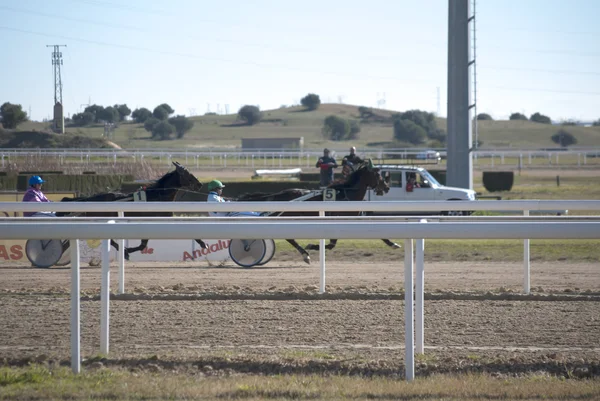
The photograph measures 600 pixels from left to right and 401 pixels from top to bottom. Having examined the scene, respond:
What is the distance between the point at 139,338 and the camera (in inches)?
229

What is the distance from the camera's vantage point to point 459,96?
21672mm

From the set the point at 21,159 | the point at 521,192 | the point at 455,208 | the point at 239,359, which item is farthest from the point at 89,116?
the point at 239,359

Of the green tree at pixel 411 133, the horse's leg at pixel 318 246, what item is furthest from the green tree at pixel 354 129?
the horse's leg at pixel 318 246

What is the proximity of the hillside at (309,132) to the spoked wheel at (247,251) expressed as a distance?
6186 centimetres

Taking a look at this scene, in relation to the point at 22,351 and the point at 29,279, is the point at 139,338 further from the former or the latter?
the point at 29,279

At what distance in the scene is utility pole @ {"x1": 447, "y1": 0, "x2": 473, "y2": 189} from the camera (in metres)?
21.2

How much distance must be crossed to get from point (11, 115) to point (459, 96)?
28.7 metres

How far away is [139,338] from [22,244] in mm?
7343

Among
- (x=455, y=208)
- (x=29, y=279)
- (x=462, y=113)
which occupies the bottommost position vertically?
(x=29, y=279)

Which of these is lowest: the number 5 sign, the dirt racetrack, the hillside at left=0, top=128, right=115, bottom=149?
the dirt racetrack

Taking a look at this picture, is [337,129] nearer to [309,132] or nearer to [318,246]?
[309,132]

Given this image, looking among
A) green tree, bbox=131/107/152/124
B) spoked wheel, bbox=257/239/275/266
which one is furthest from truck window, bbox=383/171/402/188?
green tree, bbox=131/107/152/124

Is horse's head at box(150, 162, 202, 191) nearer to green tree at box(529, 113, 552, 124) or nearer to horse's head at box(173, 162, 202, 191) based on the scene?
horse's head at box(173, 162, 202, 191)

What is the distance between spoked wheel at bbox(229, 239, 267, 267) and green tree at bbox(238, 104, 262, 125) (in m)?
107
